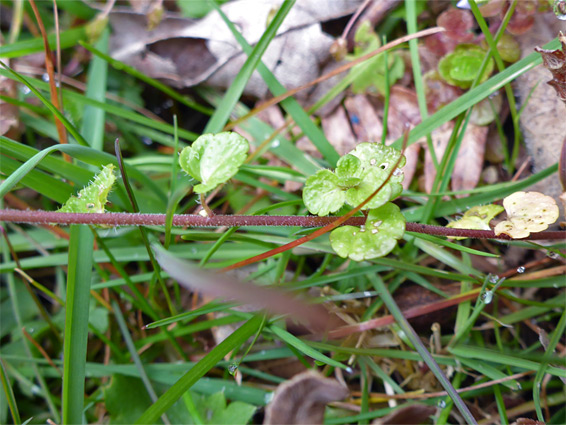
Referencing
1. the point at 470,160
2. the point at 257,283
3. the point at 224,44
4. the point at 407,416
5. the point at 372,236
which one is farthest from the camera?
the point at 224,44

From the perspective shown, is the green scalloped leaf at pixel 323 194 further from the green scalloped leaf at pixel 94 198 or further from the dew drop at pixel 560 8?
the dew drop at pixel 560 8

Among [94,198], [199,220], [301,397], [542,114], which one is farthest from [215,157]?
[542,114]

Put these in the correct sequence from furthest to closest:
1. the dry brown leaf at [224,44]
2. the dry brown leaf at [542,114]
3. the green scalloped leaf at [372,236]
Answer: the dry brown leaf at [224,44]
the dry brown leaf at [542,114]
the green scalloped leaf at [372,236]

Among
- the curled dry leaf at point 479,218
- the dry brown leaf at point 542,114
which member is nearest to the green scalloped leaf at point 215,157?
the curled dry leaf at point 479,218

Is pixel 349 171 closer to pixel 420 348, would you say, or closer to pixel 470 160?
pixel 420 348

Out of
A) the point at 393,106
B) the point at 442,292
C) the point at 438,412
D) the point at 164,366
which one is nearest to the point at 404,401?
the point at 438,412

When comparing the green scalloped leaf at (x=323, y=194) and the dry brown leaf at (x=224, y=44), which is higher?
the dry brown leaf at (x=224, y=44)

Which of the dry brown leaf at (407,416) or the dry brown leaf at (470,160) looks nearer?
the dry brown leaf at (407,416)
